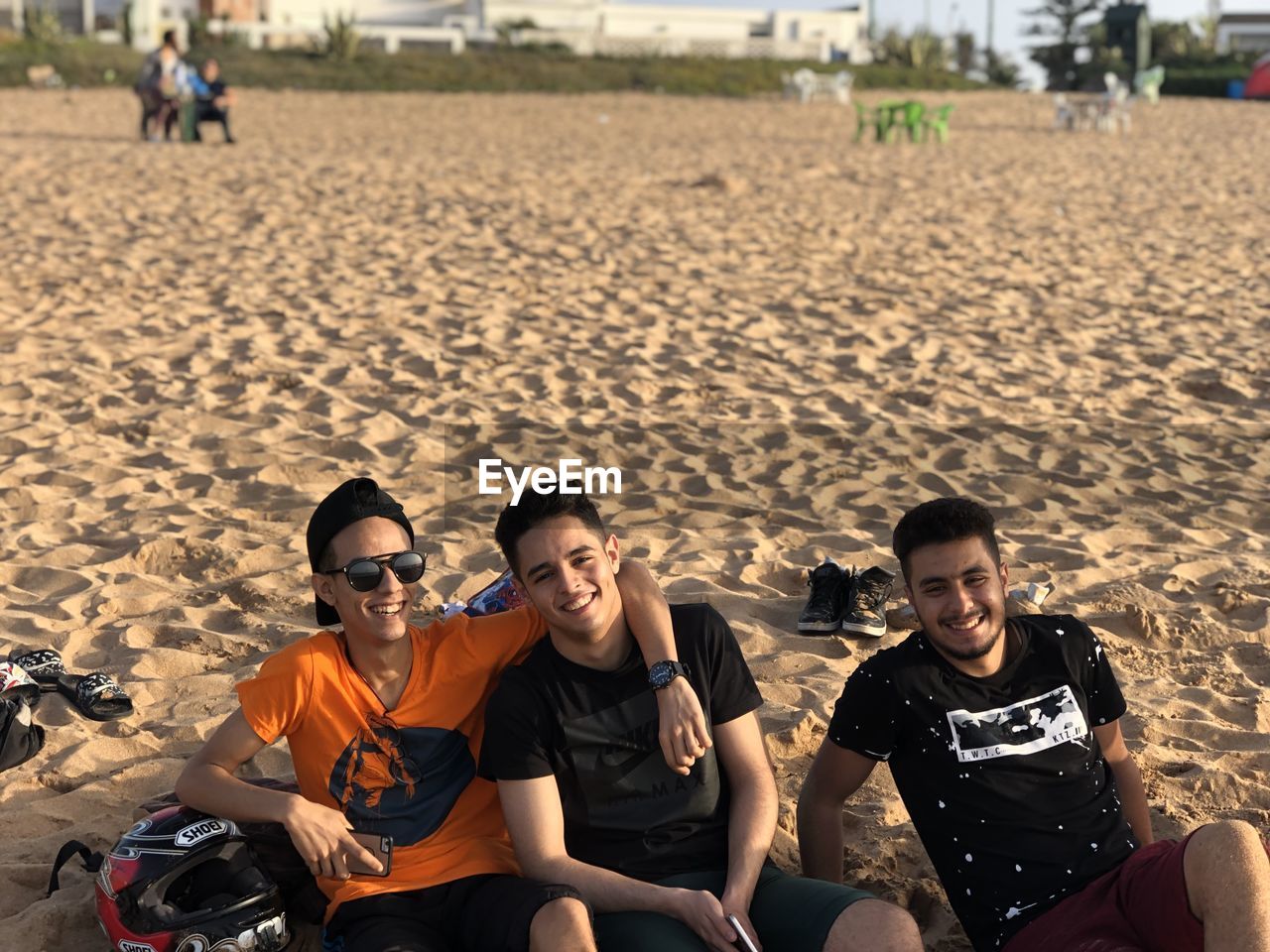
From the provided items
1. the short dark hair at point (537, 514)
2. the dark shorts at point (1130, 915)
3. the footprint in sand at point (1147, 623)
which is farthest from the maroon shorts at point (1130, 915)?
the footprint in sand at point (1147, 623)

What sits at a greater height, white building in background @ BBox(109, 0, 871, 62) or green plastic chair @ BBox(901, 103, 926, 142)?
white building in background @ BBox(109, 0, 871, 62)

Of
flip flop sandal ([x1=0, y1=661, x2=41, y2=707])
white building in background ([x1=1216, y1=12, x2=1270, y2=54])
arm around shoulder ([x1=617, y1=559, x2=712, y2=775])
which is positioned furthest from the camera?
white building in background ([x1=1216, y1=12, x2=1270, y2=54])

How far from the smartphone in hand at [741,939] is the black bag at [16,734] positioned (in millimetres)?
2116

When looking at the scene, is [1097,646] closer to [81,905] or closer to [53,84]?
[81,905]

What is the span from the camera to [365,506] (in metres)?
3.01

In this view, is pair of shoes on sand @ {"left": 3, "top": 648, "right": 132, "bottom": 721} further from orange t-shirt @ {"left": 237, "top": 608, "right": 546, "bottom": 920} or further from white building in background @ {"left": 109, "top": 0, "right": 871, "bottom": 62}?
white building in background @ {"left": 109, "top": 0, "right": 871, "bottom": 62}

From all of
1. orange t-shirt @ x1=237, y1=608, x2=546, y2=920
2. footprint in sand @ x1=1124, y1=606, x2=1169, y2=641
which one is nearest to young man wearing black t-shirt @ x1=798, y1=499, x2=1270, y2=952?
orange t-shirt @ x1=237, y1=608, x2=546, y2=920

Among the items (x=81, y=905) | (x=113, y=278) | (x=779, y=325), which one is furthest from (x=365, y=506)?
(x=113, y=278)

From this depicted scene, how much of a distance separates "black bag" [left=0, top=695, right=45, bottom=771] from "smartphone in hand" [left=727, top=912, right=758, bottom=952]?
6.94 ft

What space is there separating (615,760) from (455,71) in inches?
1375

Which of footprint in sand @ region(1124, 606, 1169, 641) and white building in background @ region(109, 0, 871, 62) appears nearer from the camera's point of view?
footprint in sand @ region(1124, 606, 1169, 641)

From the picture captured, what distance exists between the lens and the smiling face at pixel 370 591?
9.72 feet

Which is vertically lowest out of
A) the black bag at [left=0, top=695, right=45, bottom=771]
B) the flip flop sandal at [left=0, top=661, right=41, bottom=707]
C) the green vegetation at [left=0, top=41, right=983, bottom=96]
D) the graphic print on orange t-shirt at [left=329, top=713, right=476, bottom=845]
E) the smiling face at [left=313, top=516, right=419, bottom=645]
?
the black bag at [left=0, top=695, right=45, bottom=771]

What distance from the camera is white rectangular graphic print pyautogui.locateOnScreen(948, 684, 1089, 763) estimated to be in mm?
2912
